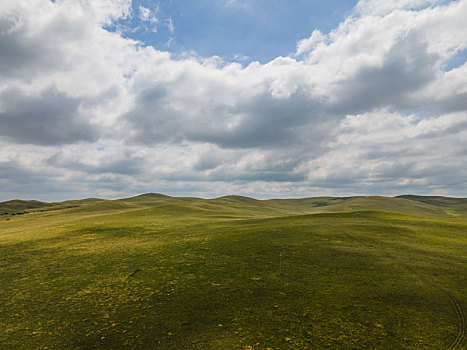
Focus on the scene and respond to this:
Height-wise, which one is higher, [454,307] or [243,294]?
[243,294]

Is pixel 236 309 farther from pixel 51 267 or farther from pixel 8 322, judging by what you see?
pixel 51 267

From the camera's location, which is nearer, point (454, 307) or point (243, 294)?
point (454, 307)

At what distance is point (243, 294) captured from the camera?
20281 mm

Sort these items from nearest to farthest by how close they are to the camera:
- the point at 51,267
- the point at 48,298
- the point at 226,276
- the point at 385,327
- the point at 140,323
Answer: the point at 385,327, the point at 140,323, the point at 48,298, the point at 226,276, the point at 51,267

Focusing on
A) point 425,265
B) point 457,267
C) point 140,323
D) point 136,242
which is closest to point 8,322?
point 140,323

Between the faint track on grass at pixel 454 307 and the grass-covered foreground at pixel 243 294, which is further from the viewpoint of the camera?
the grass-covered foreground at pixel 243 294

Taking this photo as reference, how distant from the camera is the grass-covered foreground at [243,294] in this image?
1505 cm

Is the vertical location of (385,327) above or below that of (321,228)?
below

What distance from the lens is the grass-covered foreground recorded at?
15.1 m

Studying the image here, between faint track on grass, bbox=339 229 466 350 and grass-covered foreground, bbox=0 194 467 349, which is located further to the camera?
grass-covered foreground, bbox=0 194 467 349

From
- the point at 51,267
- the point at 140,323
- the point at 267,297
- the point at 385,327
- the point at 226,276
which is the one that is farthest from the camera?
the point at 51,267

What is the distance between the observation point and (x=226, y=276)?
2425 centimetres

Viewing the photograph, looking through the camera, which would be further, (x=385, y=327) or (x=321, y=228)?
(x=321, y=228)

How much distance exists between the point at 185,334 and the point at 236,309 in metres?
4.01
